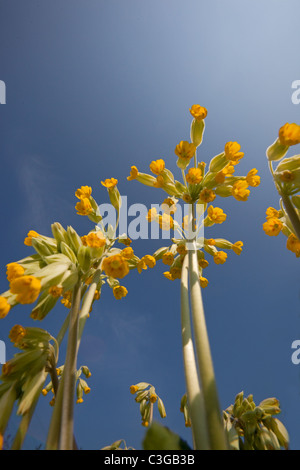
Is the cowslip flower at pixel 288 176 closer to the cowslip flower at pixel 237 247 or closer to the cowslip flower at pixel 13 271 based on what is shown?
the cowslip flower at pixel 237 247

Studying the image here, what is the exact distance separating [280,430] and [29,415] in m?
1.64

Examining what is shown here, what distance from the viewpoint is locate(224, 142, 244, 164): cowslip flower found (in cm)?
215

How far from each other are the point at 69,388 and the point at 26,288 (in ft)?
1.73

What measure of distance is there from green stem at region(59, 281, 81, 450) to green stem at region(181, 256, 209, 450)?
0.49m

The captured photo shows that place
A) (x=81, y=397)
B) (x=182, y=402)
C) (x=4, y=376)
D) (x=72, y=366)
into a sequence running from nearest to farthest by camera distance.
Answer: (x=72, y=366)
(x=4, y=376)
(x=182, y=402)
(x=81, y=397)

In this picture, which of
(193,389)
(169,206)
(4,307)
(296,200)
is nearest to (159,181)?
(169,206)

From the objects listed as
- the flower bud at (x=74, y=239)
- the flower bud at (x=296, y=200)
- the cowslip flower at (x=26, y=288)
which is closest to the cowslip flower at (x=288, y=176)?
the flower bud at (x=296, y=200)

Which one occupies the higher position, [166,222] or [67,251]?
[166,222]

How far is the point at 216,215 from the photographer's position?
215cm

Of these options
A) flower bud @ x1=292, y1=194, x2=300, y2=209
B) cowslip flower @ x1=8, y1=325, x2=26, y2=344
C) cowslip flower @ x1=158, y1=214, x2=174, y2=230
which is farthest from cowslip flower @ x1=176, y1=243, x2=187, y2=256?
cowslip flower @ x1=8, y1=325, x2=26, y2=344

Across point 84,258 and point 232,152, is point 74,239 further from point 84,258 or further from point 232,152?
point 232,152
